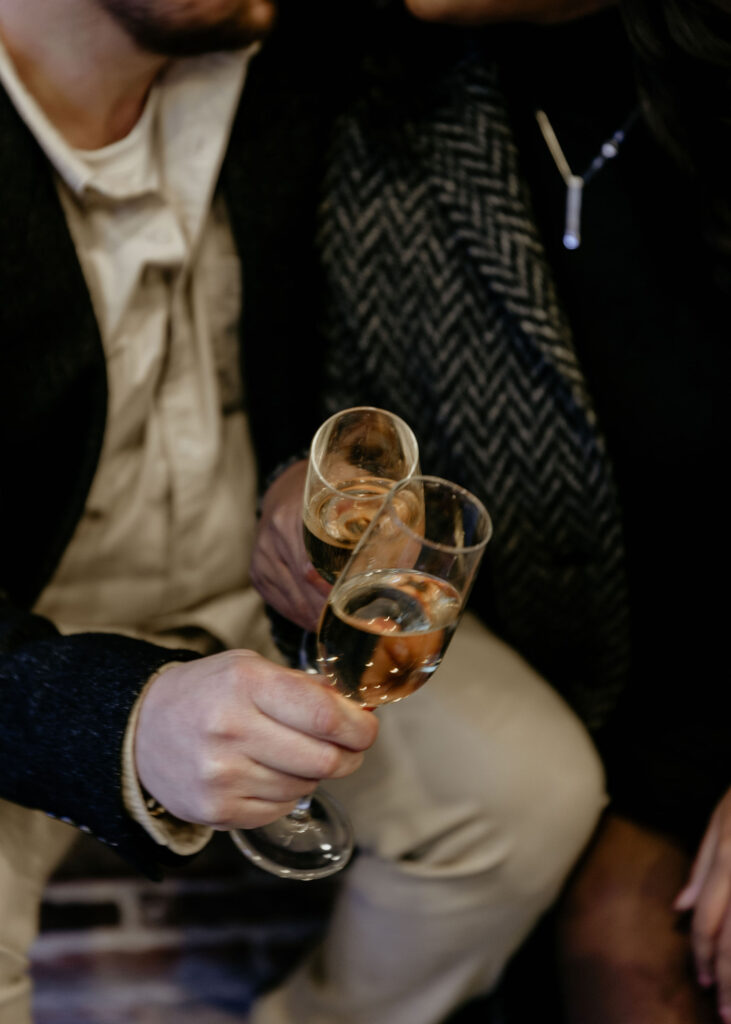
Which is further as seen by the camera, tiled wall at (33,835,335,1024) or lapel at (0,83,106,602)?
tiled wall at (33,835,335,1024)

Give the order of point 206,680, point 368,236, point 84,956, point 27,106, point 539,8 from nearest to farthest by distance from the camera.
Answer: point 206,680
point 27,106
point 539,8
point 368,236
point 84,956

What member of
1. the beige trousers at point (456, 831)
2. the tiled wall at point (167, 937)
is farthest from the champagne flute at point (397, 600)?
the tiled wall at point (167, 937)

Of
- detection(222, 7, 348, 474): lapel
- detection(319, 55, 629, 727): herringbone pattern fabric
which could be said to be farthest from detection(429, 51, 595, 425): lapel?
detection(222, 7, 348, 474): lapel

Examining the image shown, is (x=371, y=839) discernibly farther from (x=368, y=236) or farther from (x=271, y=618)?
(x=368, y=236)

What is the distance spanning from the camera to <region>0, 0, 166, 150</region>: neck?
0.98 meters

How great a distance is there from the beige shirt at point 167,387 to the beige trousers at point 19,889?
24 cm

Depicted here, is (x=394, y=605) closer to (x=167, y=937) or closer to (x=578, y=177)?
(x=578, y=177)

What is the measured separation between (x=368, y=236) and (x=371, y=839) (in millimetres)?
713

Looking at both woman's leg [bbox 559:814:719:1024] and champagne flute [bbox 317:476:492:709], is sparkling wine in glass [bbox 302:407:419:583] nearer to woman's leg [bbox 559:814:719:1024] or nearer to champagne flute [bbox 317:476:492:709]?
champagne flute [bbox 317:476:492:709]

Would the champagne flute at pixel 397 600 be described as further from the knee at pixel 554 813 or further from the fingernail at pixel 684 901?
the fingernail at pixel 684 901

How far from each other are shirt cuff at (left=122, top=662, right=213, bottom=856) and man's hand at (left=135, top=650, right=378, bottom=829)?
1.3 inches

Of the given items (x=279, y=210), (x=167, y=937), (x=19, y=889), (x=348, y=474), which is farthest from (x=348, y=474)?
(x=167, y=937)

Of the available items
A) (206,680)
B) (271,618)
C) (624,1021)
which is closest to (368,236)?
(271,618)

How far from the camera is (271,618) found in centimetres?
112
